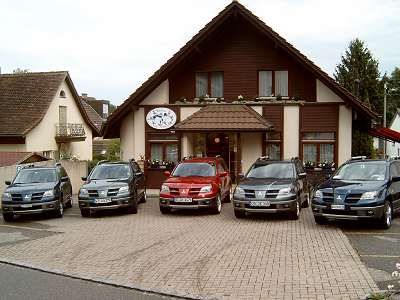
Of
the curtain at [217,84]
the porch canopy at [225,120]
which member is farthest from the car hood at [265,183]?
the curtain at [217,84]

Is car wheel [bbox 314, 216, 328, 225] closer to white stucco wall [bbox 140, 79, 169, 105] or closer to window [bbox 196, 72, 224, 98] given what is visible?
window [bbox 196, 72, 224, 98]

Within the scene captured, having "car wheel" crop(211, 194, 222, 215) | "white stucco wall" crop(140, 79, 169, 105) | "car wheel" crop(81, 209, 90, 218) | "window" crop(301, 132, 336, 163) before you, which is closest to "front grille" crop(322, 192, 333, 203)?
"car wheel" crop(211, 194, 222, 215)

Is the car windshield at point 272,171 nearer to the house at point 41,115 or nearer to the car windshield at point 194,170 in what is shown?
the car windshield at point 194,170

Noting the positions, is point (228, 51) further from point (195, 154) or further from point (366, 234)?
point (366, 234)

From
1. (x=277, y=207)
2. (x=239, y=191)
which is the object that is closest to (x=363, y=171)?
(x=277, y=207)

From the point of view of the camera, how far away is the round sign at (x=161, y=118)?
23.7m

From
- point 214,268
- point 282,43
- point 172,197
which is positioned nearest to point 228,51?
point 282,43

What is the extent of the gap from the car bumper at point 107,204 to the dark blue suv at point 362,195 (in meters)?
5.88

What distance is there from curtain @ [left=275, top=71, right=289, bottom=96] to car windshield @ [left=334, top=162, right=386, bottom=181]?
9488 millimetres

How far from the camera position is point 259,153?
23406mm

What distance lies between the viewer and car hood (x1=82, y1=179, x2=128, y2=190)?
52.9ft

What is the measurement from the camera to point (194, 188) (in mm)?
15492

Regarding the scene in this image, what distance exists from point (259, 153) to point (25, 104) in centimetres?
1822

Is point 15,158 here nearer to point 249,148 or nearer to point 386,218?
point 249,148
